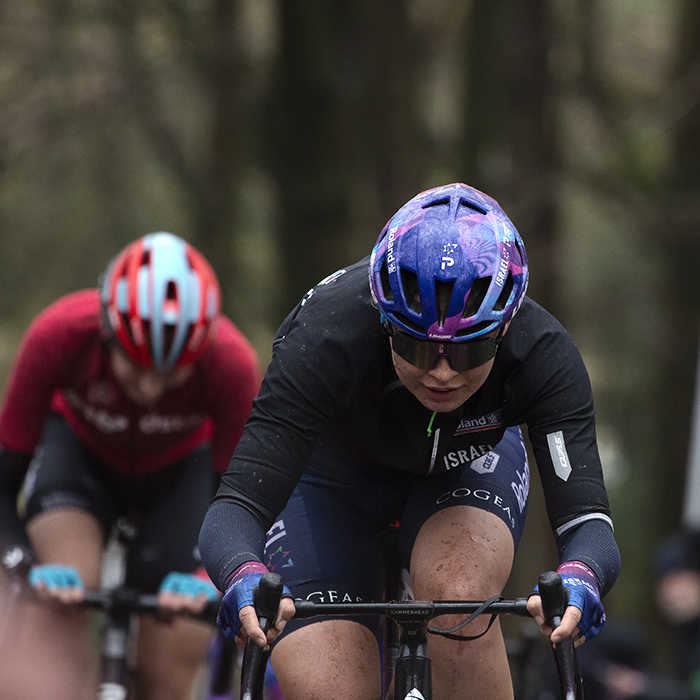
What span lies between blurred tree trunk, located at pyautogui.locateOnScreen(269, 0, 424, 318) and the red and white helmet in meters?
4.53

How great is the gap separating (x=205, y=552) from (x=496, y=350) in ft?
3.32

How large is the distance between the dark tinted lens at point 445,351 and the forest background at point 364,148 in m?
6.23

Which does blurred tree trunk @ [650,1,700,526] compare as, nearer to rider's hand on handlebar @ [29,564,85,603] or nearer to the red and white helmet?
Result: the red and white helmet

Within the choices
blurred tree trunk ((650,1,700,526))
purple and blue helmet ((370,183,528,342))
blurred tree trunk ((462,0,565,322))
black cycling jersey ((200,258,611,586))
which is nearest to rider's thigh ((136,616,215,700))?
black cycling jersey ((200,258,611,586))

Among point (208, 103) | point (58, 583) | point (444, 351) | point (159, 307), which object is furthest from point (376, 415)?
point (208, 103)

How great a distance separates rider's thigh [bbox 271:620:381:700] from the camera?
3264mm

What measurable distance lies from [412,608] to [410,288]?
879 mm

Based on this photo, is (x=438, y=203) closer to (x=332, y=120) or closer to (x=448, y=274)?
(x=448, y=274)


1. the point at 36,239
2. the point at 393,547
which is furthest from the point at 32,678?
the point at 36,239

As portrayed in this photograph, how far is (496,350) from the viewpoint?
3.24m

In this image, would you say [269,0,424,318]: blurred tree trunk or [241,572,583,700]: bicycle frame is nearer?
[241,572,583,700]: bicycle frame

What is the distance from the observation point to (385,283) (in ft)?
10.5

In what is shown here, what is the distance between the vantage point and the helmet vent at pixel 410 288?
3.14m

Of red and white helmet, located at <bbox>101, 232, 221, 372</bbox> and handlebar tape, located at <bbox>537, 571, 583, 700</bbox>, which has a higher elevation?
red and white helmet, located at <bbox>101, 232, 221, 372</bbox>
